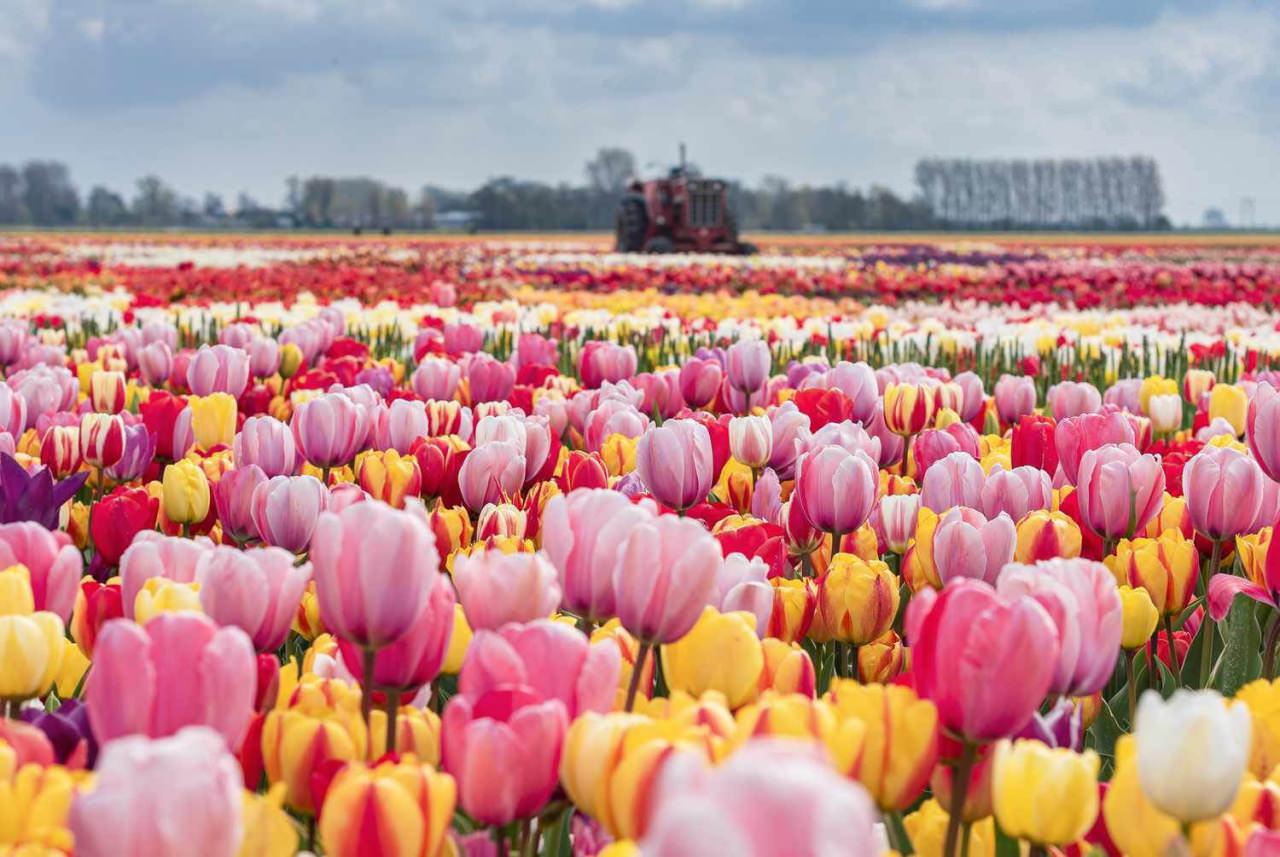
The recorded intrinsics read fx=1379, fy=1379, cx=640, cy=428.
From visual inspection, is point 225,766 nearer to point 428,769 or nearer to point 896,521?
point 428,769

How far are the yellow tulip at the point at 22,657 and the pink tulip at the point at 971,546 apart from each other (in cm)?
104

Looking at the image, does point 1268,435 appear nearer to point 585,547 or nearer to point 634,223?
point 585,547

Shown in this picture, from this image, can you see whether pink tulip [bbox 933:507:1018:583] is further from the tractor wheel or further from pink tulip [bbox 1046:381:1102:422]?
the tractor wheel

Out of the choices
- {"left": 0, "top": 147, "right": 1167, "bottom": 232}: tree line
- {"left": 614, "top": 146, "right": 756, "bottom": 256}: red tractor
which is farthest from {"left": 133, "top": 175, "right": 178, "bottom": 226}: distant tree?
{"left": 614, "top": 146, "right": 756, "bottom": 256}: red tractor

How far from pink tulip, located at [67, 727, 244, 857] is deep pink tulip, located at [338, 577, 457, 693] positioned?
41 cm

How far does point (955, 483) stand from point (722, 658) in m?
1.06

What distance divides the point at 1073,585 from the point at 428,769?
2.00 feet

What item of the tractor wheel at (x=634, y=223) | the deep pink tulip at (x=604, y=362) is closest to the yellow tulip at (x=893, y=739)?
the deep pink tulip at (x=604, y=362)

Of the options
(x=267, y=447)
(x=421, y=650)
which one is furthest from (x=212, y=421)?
(x=421, y=650)

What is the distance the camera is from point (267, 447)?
2.39m

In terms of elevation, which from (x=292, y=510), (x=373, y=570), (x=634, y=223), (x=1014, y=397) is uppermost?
(x=634, y=223)

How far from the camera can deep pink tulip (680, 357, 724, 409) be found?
3.67 meters

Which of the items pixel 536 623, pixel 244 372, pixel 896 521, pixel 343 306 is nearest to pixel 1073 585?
pixel 536 623

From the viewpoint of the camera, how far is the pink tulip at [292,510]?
1.86 m
